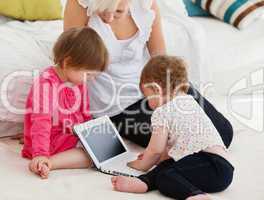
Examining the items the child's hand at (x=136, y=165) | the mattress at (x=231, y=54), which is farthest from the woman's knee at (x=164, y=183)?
the mattress at (x=231, y=54)

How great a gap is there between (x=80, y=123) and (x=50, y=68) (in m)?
0.19

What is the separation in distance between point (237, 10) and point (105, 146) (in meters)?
1.09

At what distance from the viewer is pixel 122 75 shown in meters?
1.79

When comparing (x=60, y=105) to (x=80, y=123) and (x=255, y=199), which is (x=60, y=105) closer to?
(x=80, y=123)

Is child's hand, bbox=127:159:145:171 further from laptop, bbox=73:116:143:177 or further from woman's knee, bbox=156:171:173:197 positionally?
woman's knee, bbox=156:171:173:197

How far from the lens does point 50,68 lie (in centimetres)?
164

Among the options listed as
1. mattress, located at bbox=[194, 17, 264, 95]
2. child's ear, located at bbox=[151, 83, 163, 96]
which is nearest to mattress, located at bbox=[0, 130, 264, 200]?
child's ear, located at bbox=[151, 83, 163, 96]

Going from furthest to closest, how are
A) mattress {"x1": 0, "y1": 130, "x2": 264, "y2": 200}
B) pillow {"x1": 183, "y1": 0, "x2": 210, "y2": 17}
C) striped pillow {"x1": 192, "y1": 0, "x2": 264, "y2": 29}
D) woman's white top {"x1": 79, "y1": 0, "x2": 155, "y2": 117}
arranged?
pillow {"x1": 183, "y1": 0, "x2": 210, "y2": 17}
striped pillow {"x1": 192, "y1": 0, "x2": 264, "y2": 29}
woman's white top {"x1": 79, "y1": 0, "x2": 155, "y2": 117}
mattress {"x1": 0, "y1": 130, "x2": 264, "y2": 200}

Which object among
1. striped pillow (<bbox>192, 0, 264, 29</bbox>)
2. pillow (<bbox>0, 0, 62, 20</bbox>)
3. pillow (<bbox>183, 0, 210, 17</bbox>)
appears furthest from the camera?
pillow (<bbox>183, 0, 210, 17</bbox>)

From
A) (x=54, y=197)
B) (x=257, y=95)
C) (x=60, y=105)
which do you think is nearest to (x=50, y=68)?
(x=60, y=105)

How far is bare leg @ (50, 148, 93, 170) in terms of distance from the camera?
1.55 metres

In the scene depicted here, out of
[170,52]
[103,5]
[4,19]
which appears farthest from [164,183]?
[4,19]

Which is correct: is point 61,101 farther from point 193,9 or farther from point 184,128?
point 193,9

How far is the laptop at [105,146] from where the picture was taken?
156cm
